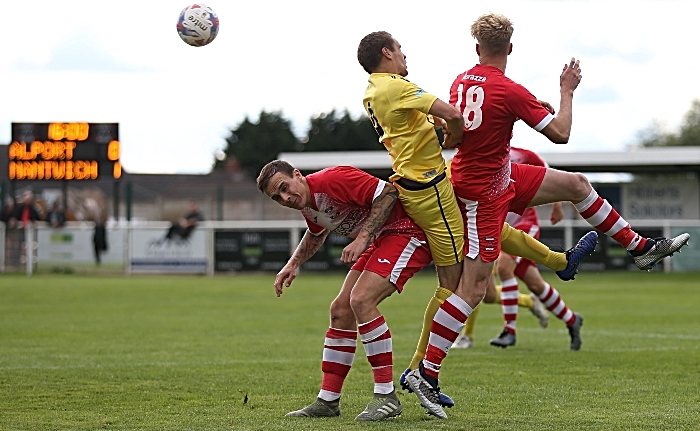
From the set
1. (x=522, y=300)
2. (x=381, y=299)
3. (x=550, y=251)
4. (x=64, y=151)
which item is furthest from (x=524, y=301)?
(x=64, y=151)

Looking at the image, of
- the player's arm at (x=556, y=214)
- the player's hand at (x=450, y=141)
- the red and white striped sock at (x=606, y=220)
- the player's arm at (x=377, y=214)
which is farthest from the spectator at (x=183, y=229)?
the player's arm at (x=377, y=214)

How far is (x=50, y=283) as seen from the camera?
27141 millimetres

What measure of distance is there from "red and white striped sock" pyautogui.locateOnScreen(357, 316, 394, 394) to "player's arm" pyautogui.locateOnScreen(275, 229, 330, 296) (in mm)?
598

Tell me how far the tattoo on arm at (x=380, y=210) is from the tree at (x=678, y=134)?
291 ft

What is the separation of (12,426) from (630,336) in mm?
8098

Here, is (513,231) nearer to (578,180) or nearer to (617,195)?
(578,180)

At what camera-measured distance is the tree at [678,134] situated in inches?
3639

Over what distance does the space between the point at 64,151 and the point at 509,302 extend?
73.6 feet

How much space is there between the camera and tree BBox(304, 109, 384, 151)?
231ft

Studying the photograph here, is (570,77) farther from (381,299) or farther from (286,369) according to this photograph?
(286,369)

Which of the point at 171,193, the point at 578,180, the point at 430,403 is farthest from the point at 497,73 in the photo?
the point at 171,193

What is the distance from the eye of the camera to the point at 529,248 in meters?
8.17

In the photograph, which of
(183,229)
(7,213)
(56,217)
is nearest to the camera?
(183,229)

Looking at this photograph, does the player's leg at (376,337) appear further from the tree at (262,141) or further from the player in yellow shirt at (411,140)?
the tree at (262,141)
